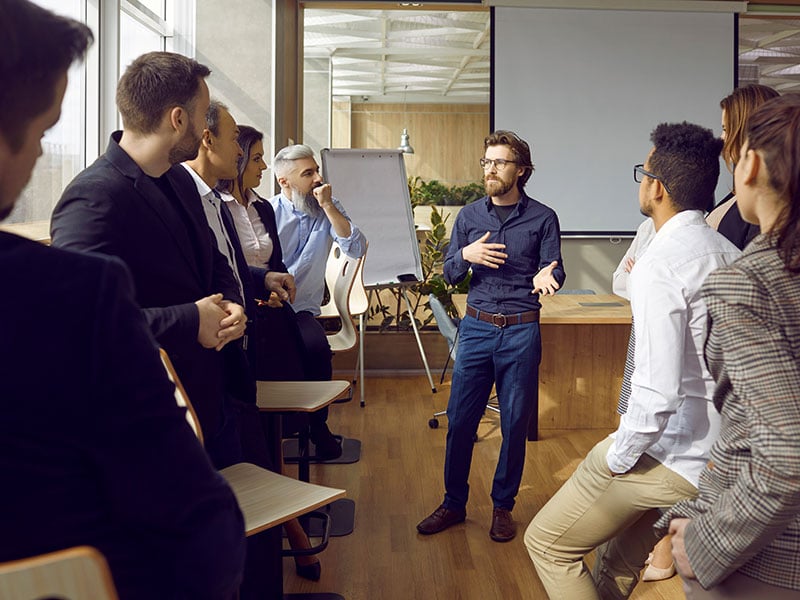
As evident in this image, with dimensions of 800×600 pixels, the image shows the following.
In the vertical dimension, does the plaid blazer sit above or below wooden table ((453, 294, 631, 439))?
above

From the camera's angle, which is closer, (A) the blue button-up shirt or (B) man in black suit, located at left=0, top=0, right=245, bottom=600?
(B) man in black suit, located at left=0, top=0, right=245, bottom=600

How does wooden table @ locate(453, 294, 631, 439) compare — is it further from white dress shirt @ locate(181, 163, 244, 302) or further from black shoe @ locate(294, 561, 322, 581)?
white dress shirt @ locate(181, 163, 244, 302)

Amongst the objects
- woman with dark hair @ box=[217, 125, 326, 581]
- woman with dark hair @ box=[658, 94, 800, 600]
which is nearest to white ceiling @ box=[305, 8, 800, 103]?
woman with dark hair @ box=[217, 125, 326, 581]

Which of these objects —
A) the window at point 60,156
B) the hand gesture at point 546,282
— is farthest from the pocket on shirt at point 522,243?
A: the window at point 60,156

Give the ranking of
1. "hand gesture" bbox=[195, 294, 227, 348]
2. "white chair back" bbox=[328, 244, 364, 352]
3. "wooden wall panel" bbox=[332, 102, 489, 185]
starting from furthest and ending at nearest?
"wooden wall panel" bbox=[332, 102, 489, 185] → "white chair back" bbox=[328, 244, 364, 352] → "hand gesture" bbox=[195, 294, 227, 348]

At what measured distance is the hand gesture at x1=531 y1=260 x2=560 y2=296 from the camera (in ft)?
10.6

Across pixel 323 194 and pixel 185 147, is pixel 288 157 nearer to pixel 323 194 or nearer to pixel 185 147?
pixel 323 194

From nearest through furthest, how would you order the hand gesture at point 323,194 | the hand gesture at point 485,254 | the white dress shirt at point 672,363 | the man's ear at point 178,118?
the white dress shirt at point 672,363
the man's ear at point 178,118
the hand gesture at point 485,254
the hand gesture at point 323,194

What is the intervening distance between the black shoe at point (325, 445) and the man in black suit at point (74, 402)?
353 cm

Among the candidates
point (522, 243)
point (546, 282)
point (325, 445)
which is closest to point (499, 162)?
point (522, 243)

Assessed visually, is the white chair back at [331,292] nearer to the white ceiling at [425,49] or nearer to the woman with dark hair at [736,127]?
the woman with dark hair at [736,127]

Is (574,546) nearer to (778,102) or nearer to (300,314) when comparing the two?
(778,102)

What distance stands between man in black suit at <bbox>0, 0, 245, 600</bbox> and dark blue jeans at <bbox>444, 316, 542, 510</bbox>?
262 centimetres

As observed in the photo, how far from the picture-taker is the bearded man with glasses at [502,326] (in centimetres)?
341
